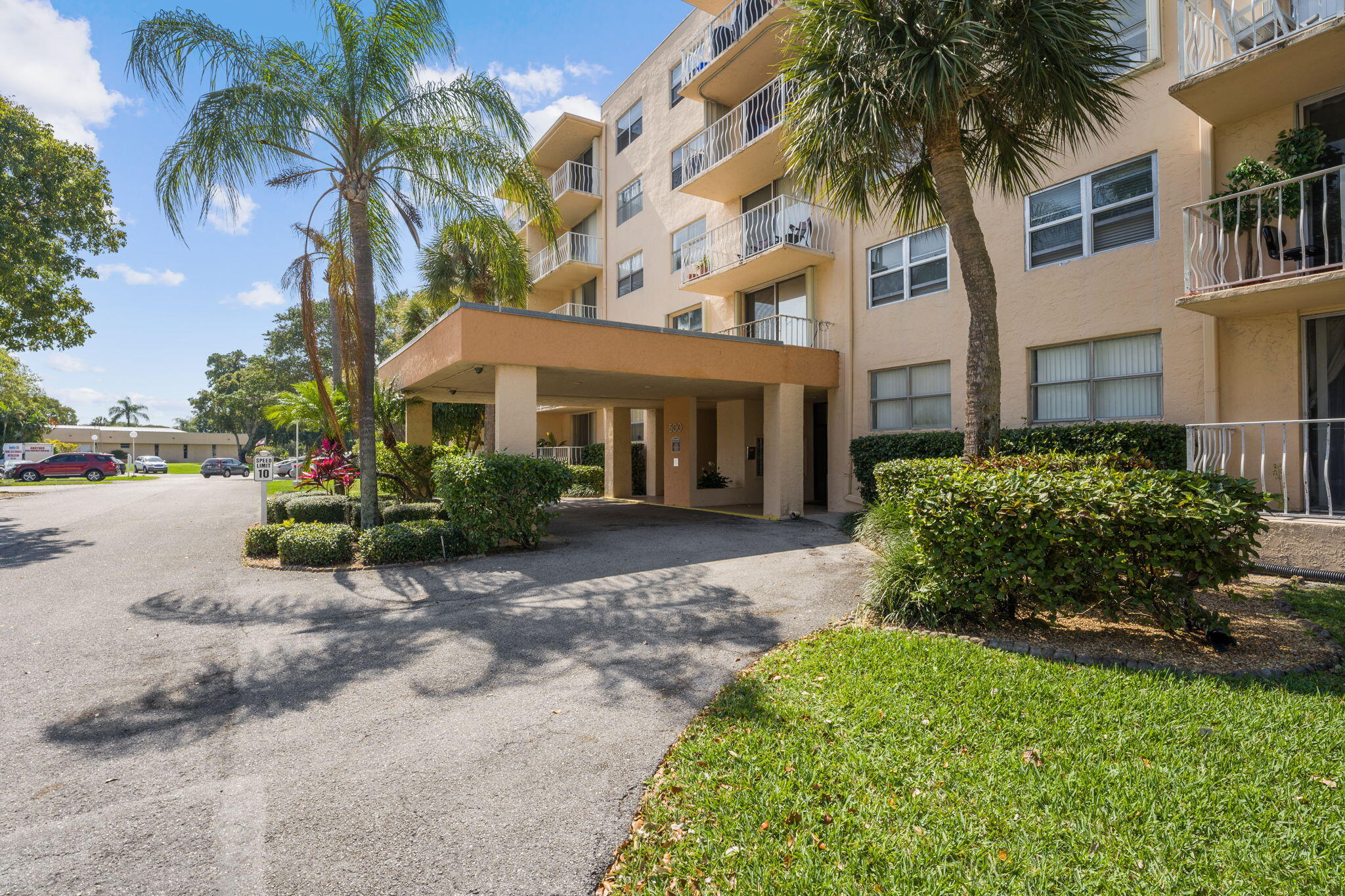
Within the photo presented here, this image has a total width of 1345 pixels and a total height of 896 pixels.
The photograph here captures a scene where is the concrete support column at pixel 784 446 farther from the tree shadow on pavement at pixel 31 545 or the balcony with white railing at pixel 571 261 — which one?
the tree shadow on pavement at pixel 31 545

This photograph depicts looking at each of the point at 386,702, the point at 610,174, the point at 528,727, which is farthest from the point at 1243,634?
the point at 610,174

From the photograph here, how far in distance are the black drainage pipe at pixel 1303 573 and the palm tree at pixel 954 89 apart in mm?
3718

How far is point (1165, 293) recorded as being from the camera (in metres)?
9.32

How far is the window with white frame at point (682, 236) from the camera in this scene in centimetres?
1827

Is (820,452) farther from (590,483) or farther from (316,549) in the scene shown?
(316,549)

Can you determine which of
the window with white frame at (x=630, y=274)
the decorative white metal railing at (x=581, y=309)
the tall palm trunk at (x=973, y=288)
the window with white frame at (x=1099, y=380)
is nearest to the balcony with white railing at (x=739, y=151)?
the window with white frame at (x=630, y=274)

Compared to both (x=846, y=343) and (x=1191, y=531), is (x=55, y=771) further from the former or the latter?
(x=846, y=343)

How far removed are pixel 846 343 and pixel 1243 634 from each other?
994cm

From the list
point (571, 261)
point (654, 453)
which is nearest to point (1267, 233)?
point (654, 453)

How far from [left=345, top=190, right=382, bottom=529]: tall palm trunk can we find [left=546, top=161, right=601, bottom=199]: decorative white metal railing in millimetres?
13950

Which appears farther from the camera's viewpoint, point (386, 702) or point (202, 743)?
point (386, 702)

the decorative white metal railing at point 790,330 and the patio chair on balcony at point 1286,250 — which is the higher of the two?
the decorative white metal railing at point 790,330

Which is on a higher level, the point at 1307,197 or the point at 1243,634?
the point at 1307,197

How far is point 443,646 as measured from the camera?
5.54 meters
